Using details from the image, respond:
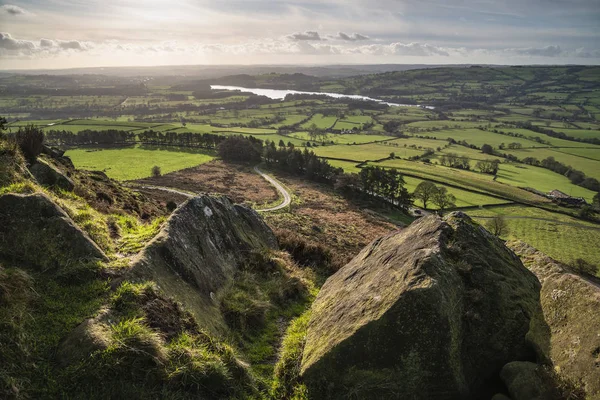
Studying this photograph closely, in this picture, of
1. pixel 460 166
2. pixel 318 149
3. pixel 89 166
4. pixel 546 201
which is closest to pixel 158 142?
pixel 89 166

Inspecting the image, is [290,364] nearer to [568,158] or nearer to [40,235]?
[40,235]

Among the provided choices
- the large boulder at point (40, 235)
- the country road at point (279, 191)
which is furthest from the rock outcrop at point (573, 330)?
the country road at point (279, 191)

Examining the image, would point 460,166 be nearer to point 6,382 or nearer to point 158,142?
point 158,142

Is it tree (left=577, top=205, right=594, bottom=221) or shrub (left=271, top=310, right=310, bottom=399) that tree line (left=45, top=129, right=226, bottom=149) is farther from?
shrub (left=271, top=310, right=310, bottom=399)

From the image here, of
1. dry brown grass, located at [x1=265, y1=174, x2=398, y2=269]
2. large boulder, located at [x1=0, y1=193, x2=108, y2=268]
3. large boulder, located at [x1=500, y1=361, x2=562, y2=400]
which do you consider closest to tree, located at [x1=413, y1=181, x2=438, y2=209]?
dry brown grass, located at [x1=265, y1=174, x2=398, y2=269]

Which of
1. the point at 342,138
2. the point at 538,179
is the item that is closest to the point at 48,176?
the point at 538,179
